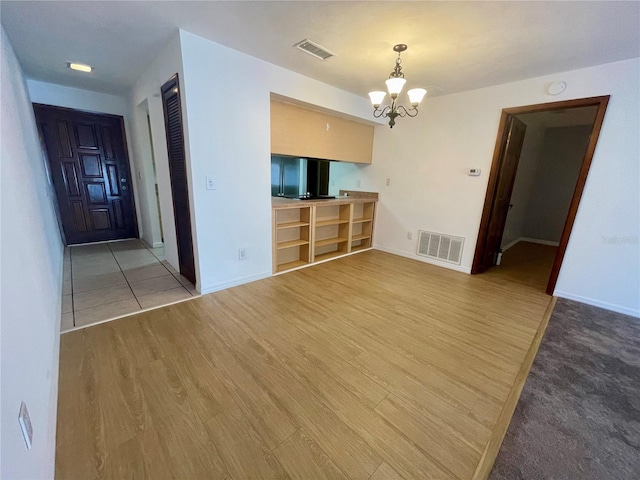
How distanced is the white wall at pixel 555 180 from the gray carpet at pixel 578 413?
12.8 feet

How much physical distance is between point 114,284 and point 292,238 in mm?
2181

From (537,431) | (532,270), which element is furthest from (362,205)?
(537,431)

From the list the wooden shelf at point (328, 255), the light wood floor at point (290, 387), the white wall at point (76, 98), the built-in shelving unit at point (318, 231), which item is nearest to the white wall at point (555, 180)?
the light wood floor at point (290, 387)

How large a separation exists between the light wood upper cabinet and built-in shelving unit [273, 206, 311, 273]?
2.71 feet

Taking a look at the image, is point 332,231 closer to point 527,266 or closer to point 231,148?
point 231,148

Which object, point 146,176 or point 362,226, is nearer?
point 146,176

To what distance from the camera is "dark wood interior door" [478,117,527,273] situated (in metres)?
3.34

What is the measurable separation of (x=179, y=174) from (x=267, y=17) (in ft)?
5.55

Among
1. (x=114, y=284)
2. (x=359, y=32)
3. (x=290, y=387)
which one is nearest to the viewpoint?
(x=290, y=387)

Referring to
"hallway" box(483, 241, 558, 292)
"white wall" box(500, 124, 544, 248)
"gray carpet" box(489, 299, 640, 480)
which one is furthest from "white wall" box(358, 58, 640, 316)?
"white wall" box(500, 124, 544, 248)

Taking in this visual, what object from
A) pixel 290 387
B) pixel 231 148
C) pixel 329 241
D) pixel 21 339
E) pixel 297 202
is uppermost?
pixel 231 148

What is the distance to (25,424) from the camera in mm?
923

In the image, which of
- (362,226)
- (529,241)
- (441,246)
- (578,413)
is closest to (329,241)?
(362,226)

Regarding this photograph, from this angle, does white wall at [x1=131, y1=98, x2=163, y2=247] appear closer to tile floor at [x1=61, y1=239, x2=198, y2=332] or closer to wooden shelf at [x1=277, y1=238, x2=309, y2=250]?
tile floor at [x1=61, y1=239, x2=198, y2=332]
